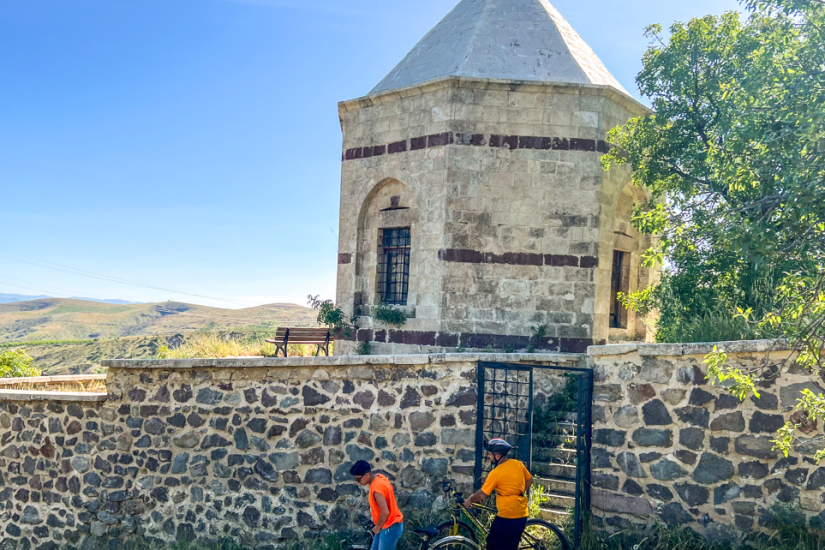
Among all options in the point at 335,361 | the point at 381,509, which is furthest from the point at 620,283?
the point at 381,509

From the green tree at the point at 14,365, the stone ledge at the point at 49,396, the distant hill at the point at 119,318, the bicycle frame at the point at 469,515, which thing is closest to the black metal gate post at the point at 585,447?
the bicycle frame at the point at 469,515

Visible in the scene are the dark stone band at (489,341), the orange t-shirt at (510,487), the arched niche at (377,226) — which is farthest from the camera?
the arched niche at (377,226)

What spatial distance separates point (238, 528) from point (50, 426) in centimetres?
340

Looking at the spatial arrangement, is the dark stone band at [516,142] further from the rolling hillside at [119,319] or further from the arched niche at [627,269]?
the rolling hillside at [119,319]

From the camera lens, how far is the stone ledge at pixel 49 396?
8898mm

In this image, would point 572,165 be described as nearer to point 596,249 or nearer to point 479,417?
point 596,249

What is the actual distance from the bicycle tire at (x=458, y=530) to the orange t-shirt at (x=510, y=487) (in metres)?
0.83

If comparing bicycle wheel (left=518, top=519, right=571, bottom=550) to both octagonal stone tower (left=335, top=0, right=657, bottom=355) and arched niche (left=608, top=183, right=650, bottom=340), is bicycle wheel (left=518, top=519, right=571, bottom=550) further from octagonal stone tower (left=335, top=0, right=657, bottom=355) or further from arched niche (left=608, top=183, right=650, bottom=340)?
arched niche (left=608, top=183, right=650, bottom=340)

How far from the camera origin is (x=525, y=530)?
6.59 metres

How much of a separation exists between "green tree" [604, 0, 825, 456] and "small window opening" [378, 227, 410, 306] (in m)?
4.14

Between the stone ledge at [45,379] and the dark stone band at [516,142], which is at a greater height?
the dark stone band at [516,142]

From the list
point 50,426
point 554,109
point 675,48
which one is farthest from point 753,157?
point 50,426

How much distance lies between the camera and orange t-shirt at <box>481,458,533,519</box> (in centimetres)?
581

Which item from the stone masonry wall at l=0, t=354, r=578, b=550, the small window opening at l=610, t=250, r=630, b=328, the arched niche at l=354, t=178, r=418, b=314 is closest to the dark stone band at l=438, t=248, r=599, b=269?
the arched niche at l=354, t=178, r=418, b=314
